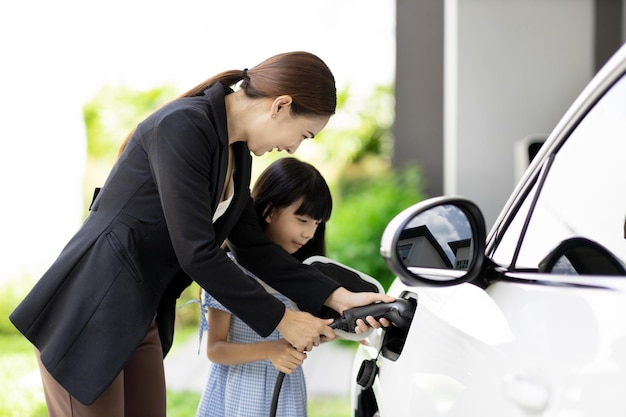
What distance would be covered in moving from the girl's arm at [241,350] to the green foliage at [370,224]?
14.6 feet

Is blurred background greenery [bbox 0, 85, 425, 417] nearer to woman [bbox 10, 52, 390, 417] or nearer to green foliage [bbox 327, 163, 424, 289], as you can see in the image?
Result: green foliage [bbox 327, 163, 424, 289]

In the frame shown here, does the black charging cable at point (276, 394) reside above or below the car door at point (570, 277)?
below

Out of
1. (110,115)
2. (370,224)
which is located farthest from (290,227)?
(110,115)

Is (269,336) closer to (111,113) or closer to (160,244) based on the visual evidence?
(160,244)

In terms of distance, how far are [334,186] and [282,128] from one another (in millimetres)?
7945

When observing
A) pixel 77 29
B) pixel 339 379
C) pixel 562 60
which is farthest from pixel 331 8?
pixel 339 379

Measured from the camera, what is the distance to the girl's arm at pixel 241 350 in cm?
232

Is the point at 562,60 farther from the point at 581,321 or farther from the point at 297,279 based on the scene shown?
the point at 581,321

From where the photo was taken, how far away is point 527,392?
1.25 m

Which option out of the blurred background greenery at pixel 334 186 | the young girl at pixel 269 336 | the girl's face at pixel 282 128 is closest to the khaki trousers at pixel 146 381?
the young girl at pixel 269 336

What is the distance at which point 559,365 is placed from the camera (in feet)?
3.96

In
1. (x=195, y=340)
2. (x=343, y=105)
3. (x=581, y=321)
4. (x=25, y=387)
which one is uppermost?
(x=581, y=321)

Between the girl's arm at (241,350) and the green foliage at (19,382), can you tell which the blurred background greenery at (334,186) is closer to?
the green foliage at (19,382)

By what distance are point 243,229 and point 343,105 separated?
29.5ft
